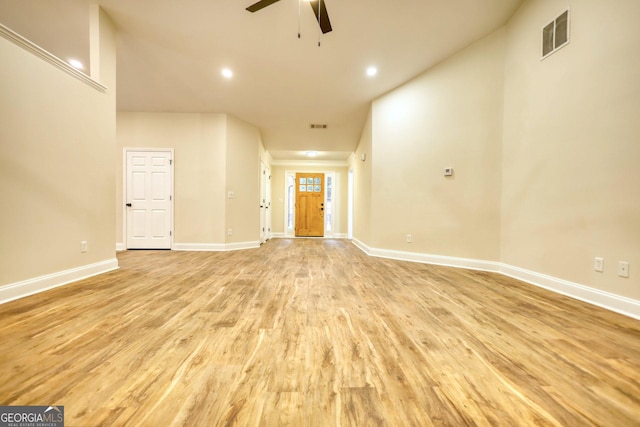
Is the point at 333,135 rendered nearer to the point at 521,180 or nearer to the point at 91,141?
the point at 521,180

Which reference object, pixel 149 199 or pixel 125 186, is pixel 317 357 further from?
pixel 125 186

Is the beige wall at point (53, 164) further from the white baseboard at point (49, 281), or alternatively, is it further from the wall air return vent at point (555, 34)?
the wall air return vent at point (555, 34)

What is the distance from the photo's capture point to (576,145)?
7.79 feet

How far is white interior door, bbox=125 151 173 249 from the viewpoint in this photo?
4965mm

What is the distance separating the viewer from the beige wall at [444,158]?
11.1ft

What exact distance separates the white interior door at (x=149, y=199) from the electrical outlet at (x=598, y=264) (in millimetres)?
5996

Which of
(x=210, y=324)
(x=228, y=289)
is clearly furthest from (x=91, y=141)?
(x=210, y=324)

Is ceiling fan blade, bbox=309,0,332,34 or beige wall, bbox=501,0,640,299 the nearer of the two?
beige wall, bbox=501,0,640,299

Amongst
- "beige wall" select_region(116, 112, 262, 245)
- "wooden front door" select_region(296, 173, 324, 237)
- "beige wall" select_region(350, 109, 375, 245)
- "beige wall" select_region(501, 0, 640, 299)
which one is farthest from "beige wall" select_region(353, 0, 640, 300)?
"wooden front door" select_region(296, 173, 324, 237)

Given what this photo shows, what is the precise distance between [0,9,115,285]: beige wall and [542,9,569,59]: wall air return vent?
15.9 ft

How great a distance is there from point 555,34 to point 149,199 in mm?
6376

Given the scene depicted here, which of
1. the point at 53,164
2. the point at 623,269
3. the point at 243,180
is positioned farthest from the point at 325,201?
the point at 623,269

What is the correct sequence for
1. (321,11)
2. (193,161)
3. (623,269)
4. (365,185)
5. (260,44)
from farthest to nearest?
(365,185), (193,161), (260,44), (321,11), (623,269)

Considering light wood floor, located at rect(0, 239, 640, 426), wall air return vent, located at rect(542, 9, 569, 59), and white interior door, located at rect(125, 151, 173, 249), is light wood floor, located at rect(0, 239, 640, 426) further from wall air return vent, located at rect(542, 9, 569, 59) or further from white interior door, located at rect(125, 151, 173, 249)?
white interior door, located at rect(125, 151, 173, 249)
